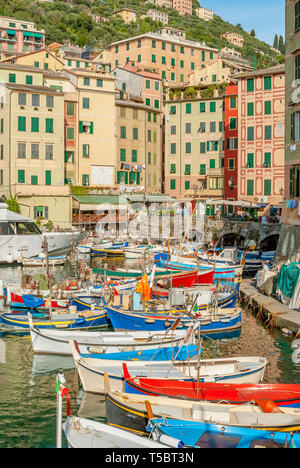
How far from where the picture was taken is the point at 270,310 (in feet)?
81.8

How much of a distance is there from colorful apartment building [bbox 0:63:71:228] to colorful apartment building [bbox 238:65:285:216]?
20.0 m

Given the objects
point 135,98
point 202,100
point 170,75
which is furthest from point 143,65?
point 202,100

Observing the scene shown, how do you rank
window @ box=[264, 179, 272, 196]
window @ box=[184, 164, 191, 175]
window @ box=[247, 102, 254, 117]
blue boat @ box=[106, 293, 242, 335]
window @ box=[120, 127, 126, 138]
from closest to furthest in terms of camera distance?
blue boat @ box=[106, 293, 242, 335]
window @ box=[264, 179, 272, 196]
window @ box=[247, 102, 254, 117]
window @ box=[120, 127, 126, 138]
window @ box=[184, 164, 191, 175]

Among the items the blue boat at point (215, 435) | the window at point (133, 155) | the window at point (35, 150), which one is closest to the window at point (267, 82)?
the window at point (133, 155)

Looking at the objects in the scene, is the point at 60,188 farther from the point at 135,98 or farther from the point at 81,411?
the point at 81,411

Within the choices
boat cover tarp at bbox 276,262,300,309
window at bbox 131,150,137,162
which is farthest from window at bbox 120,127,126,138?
boat cover tarp at bbox 276,262,300,309

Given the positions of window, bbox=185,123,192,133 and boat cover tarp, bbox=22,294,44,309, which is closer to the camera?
boat cover tarp, bbox=22,294,44,309

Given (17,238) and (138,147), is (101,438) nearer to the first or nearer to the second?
(17,238)

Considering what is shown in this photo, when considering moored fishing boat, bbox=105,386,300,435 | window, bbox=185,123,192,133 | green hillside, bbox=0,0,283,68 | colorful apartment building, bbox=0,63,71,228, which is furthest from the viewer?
green hillside, bbox=0,0,283,68

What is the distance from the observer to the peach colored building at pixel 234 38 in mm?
173500

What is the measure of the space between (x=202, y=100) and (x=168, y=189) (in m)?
11.8

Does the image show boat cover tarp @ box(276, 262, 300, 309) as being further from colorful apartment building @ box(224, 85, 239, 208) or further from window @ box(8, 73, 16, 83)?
window @ box(8, 73, 16, 83)

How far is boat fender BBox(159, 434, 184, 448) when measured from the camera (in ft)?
→ 35.0

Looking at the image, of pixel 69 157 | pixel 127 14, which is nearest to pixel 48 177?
pixel 69 157
